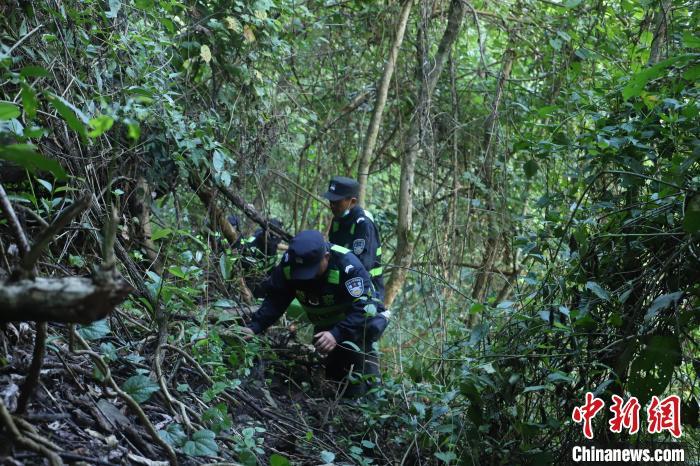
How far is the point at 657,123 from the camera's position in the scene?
3.51 m

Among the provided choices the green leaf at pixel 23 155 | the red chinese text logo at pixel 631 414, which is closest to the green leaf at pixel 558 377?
the red chinese text logo at pixel 631 414

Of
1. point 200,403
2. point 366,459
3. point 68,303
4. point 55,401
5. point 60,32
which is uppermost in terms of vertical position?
point 60,32

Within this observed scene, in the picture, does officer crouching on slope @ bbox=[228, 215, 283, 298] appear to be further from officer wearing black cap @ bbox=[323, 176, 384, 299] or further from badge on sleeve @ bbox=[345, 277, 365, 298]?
badge on sleeve @ bbox=[345, 277, 365, 298]

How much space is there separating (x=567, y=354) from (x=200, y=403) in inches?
65.2

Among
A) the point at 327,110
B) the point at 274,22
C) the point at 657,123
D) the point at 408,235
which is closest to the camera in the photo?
the point at 657,123

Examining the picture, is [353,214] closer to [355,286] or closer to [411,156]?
[411,156]

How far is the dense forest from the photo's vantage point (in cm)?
249

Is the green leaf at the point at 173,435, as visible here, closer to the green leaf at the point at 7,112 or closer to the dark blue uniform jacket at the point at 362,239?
the green leaf at the point at 7,112

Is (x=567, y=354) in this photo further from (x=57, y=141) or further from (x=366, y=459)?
(x=57, y=141)

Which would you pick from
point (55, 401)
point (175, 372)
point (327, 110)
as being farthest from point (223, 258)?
point (327, 110)

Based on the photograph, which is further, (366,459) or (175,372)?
(366,459)

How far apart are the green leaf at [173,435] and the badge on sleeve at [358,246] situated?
9.96 feet

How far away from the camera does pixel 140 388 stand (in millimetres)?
2666

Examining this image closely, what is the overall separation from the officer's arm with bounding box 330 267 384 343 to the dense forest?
0.35 m
